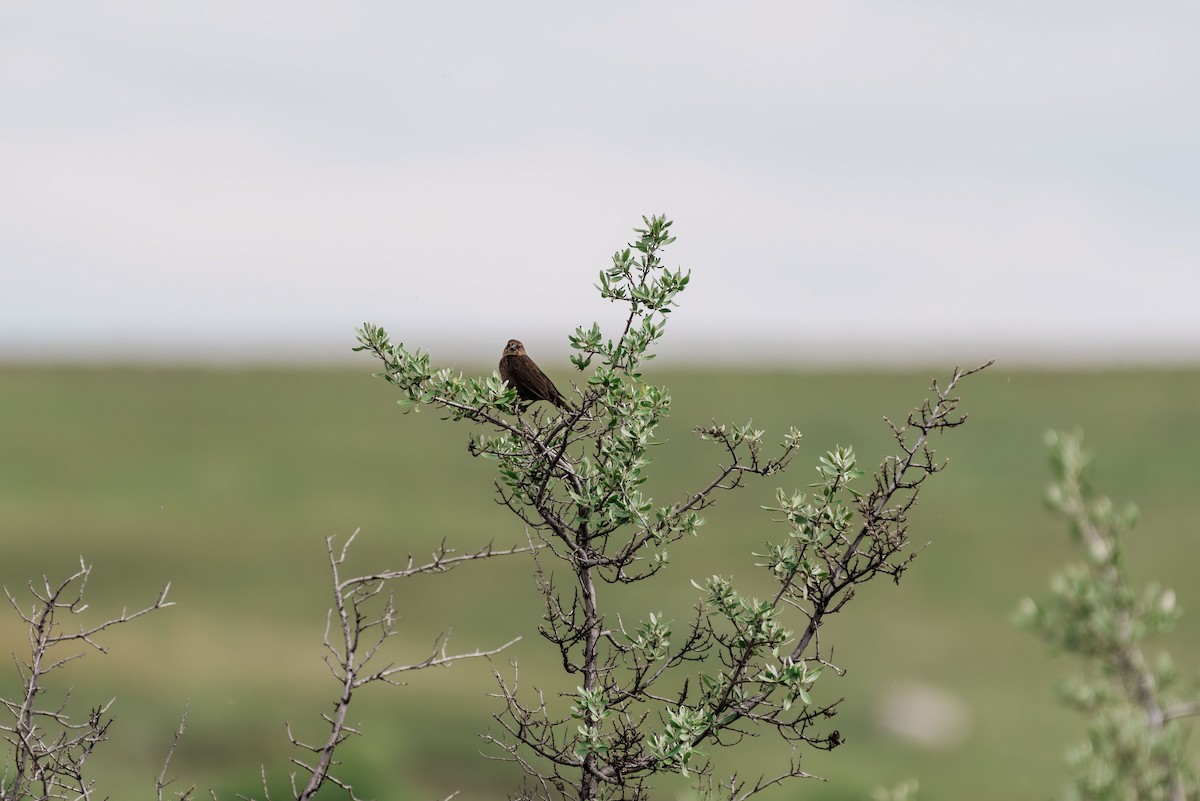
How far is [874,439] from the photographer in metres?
58.1

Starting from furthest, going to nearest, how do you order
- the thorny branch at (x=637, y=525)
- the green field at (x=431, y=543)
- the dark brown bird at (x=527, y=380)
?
1. the green field at (x=431, y=543)
2. the dark brown bird at (x=527, y=380)
3. the thorny branch at (x=637, y=525)

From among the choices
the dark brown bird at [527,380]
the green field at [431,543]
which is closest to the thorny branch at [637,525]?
the dark brown bird at [527,380]

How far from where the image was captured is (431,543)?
1965 inches

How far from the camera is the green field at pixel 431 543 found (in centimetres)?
3888

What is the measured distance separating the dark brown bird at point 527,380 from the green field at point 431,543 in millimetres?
19028

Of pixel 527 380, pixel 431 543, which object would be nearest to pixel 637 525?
pixel 527 380

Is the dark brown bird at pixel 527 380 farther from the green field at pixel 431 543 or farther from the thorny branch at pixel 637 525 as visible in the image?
the green field at pixel 431 543

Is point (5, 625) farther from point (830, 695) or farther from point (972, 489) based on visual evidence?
point (972, 489)

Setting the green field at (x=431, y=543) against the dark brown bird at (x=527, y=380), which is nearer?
the dark brown bird at (x=527, y=380)

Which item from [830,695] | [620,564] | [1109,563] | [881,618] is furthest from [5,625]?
[1109,563]

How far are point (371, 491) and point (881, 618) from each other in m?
21.7

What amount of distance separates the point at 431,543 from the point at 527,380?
4102 centimetres

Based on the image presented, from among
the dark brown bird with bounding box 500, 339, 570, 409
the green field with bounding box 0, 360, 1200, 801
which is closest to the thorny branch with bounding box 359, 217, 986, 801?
the dark brown bird with bounding box 500, 339, 570, 409

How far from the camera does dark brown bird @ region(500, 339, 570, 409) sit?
381 inches
